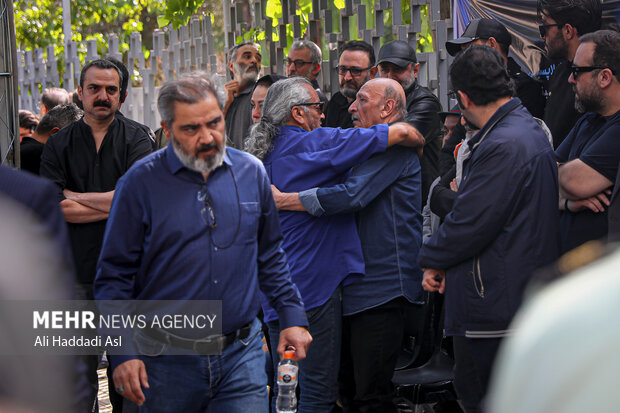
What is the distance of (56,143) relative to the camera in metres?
5.08

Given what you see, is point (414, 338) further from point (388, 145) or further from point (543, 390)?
point (543, 390)

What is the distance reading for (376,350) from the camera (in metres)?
4.48

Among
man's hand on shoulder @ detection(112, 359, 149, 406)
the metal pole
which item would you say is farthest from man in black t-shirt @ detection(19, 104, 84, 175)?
the metal pole

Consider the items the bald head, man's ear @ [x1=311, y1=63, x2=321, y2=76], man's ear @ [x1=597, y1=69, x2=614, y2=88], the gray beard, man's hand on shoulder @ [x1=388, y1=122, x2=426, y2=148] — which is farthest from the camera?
man's ear @ [x1=311, y1=63, x2=321, y2=76]

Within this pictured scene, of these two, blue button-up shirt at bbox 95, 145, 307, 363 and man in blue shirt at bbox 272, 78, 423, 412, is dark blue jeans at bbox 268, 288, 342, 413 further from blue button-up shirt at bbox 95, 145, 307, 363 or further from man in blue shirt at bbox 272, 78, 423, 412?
blue button-up shirt at bbox 95, 145, 307, 363

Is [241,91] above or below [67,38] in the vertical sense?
below

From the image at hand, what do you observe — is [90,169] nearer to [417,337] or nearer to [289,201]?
[289,201]

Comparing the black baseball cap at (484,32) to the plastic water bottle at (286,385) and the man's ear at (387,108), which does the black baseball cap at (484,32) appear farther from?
the plastic water bottle at (286,385)

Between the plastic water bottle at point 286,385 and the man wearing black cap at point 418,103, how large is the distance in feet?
5.50

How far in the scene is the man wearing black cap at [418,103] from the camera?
16.5 feet

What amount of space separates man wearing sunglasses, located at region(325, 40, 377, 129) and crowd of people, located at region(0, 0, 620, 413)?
0.43 meters

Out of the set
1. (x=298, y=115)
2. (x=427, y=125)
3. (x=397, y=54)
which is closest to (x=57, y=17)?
(x=397, y=54)

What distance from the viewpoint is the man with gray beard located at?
6.69m

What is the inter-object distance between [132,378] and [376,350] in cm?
166
